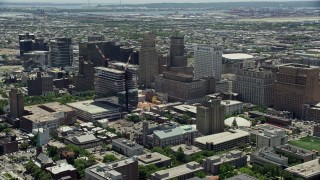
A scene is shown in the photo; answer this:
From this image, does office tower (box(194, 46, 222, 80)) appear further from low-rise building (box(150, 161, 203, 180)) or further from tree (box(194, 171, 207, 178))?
tree (box(194, 171, 207, 178))

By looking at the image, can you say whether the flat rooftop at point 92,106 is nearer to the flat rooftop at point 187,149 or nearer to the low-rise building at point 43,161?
the flat rooftop at point 187,149

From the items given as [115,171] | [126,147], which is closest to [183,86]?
[126,147]

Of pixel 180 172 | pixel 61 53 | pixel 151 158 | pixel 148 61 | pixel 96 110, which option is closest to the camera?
pixel 180 172

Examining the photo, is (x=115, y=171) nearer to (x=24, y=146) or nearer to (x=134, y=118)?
(x=24, y=146)

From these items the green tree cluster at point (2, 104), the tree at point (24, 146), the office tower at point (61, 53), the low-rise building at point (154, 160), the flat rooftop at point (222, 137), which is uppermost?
the office tower at point (61, 53)

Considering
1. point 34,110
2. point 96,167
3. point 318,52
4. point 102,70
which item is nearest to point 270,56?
point 318,52

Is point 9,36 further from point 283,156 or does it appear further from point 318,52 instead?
point 283,156

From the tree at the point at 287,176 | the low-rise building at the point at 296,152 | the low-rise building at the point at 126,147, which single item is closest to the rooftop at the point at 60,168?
the low-rise building at the point at 126,147

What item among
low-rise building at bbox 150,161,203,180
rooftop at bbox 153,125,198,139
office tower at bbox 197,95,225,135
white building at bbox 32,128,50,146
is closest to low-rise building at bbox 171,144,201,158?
rooftop at bbox 153,125,198,139
